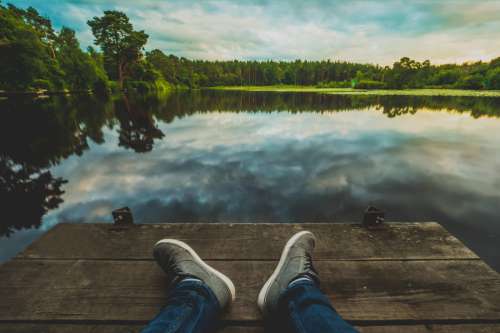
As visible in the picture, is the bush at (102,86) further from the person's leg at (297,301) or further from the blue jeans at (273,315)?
the person's leg at (297,301)

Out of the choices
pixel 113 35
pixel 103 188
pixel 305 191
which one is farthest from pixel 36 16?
pixel 305 191

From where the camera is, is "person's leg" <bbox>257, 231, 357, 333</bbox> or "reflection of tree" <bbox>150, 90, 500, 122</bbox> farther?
"reflection of tree" <bbox>150, 90, 500, 122</bbox>

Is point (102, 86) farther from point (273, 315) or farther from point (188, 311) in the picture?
point (273, 315)

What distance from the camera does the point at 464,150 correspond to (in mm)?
7562

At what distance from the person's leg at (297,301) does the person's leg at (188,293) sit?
28 centimetres

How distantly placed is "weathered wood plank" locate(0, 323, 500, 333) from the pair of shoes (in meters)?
0.16

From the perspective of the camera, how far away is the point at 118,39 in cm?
4325

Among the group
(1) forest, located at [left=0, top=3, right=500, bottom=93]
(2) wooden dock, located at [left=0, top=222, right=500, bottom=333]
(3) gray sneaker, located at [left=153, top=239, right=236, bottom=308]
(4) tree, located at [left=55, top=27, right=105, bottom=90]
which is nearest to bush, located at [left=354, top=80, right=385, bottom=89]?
(1) forest, located at [left=0, top=3, right=500, bottom=93]

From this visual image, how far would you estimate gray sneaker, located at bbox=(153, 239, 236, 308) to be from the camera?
4.61ft

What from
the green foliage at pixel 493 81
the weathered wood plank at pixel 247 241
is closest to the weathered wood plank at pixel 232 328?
the weathered wood plank at pixel 247 241

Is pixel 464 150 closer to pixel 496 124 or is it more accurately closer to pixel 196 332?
pixel 496 124

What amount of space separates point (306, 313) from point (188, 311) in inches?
25.1

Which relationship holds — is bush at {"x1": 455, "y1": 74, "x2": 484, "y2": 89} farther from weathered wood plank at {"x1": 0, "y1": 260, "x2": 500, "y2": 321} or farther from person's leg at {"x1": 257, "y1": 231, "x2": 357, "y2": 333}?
person's leg at {"x1": 257, "y1": 231, "x2": 357, "y2": 333}

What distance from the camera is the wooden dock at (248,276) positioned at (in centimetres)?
134
